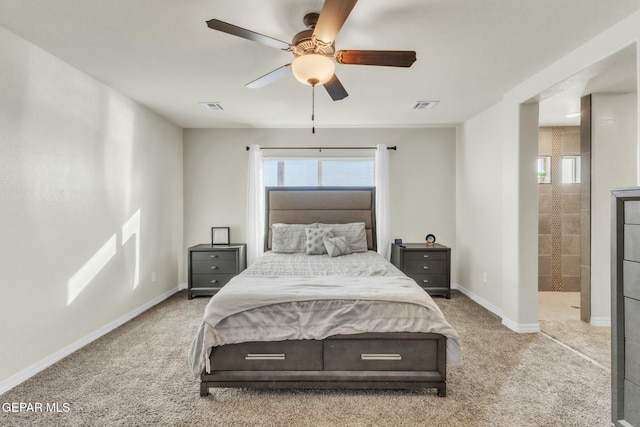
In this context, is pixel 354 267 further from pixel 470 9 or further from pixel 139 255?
pixel 139 255

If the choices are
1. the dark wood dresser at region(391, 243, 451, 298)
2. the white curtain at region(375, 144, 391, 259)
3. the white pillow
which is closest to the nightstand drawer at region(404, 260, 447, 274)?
the dark wood dresser at region(391, 243, 451, 298)

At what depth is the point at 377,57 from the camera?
1.99 metres

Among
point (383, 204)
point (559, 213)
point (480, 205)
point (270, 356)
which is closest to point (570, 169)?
point (559, 213)

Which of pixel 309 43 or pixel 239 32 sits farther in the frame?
pixel 309 43

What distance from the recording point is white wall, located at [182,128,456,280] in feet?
15.9

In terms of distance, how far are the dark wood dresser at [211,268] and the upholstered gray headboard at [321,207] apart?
1.81 ft

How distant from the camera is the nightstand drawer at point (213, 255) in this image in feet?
14.1

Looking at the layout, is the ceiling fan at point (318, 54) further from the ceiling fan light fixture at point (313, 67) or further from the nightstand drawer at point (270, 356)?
the nightstand drawer at point (270, 356)

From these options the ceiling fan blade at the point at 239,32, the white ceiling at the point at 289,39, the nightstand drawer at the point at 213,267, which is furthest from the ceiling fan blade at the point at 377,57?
the nightstand drawer at the point at 213,267

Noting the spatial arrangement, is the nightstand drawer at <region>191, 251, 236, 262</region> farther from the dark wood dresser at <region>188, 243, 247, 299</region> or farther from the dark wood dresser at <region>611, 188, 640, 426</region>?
the dark wood dresser at <region>611, 188, 640, 426</region>

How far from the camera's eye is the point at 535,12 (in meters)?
1.96

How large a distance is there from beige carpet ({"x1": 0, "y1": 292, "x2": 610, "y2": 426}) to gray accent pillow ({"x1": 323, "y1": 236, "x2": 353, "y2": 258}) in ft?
5.43

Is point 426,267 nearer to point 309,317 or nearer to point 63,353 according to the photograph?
point 309,317

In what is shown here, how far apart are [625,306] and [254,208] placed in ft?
13.0
